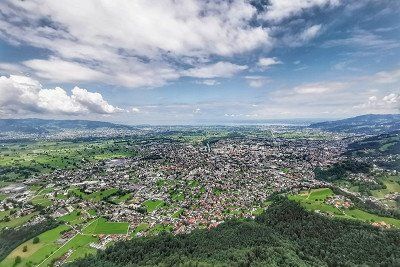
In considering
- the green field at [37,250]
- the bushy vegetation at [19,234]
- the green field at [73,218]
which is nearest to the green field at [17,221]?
the bushy vegetation at [19,234]

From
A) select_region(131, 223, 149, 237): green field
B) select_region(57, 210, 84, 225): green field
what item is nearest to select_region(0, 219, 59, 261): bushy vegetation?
select_region(57, 210, 84, 225): green field

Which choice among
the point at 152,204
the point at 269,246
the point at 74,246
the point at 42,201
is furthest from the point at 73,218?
the point at 269,246

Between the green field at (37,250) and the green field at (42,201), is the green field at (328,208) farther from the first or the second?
the green field at (42,201)

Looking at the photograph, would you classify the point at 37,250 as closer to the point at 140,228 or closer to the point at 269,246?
the point at 140,228

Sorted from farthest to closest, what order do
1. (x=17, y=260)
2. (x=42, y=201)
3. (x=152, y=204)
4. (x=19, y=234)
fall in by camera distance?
1. (x=42, y=201)
2. (x=152, y=204)
3. (x=19, y=234)
4. (x=17, y=260)

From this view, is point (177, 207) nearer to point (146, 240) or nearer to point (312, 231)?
point (146, 240)

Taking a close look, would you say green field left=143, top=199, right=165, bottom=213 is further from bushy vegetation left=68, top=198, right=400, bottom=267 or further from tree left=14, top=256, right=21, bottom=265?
tree left=14, top=256, right=21, bottom=265
